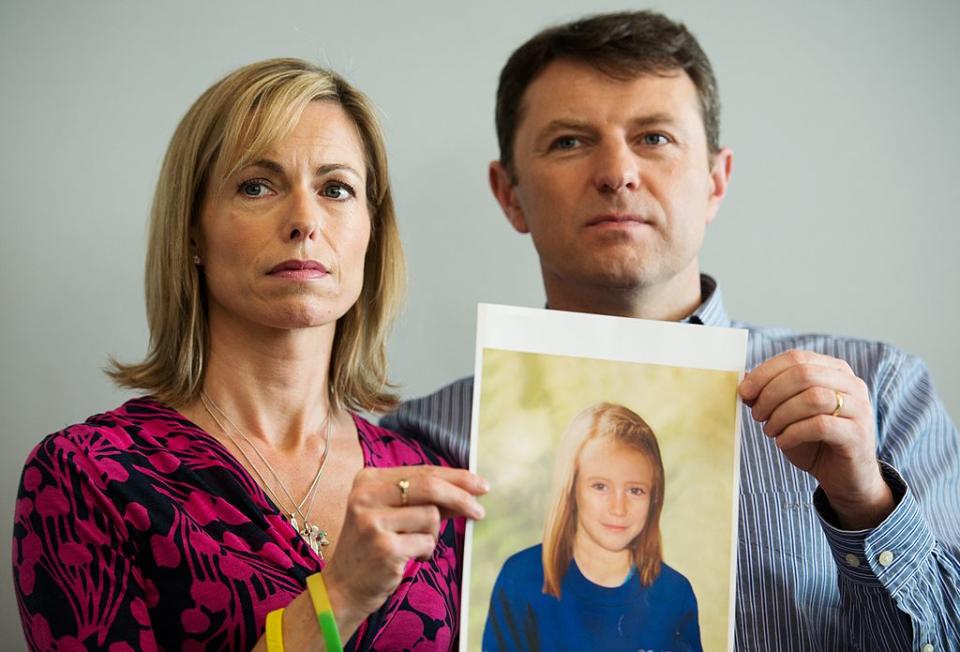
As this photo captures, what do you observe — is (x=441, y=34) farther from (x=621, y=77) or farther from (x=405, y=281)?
(x=405, y=281)

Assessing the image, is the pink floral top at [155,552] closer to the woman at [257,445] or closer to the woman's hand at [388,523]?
the woman at [257,445]

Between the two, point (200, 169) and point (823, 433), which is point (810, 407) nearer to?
point (823, 433)

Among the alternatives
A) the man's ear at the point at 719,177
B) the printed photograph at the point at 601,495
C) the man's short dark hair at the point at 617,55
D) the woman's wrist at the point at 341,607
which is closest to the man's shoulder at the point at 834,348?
the man's ear at the point at 719,177

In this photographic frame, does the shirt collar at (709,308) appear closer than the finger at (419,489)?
No

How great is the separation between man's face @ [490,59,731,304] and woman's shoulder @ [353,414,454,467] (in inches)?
14.9

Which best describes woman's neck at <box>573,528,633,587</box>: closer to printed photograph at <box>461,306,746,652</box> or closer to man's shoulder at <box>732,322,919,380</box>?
printed photograph at <box>461,306,746,652</box>

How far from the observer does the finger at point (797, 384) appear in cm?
113

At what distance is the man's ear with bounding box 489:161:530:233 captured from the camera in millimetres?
1779

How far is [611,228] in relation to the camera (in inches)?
61.1

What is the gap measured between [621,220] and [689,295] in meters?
0.25

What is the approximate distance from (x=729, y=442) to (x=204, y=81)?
118 cm

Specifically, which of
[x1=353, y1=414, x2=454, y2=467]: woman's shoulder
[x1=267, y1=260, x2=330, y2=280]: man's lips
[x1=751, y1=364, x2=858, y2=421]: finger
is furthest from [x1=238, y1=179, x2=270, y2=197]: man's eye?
[x1=751, y1=364, x2=858, y2=421]: finger

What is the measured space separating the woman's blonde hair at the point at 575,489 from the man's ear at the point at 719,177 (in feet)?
2.30

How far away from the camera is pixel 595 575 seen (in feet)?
3.67
